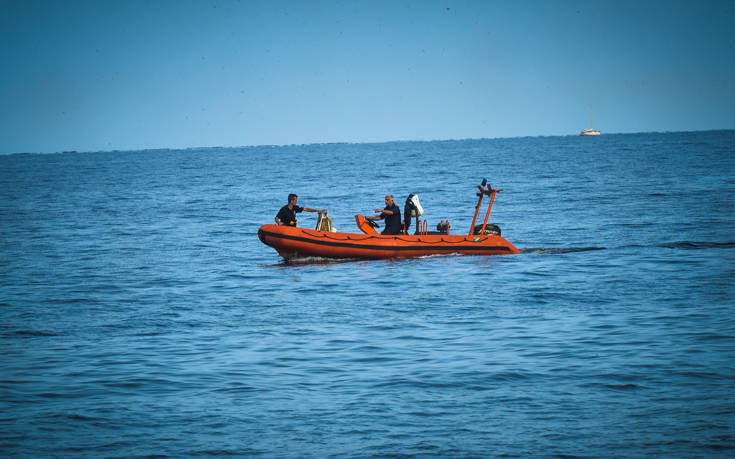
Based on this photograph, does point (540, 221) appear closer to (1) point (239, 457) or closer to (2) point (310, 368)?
(2) point (310, 368)

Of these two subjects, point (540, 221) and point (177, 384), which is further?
point (540, 221)

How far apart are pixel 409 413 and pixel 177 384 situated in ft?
8.89

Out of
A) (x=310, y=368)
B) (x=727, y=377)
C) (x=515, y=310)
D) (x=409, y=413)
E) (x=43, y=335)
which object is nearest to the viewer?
(x=409, y=413)

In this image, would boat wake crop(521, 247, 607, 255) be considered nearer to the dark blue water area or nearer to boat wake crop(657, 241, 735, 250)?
the dark blue water area

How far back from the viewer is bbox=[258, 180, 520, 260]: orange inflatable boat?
19.2 meters

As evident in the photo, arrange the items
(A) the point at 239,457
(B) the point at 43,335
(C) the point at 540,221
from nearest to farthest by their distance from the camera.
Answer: (A) the point at 239,457 → (B) the point at 43,335 → (C) the point at 540,221

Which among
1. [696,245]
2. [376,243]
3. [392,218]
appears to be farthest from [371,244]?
[696,245]

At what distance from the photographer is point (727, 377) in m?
8.45

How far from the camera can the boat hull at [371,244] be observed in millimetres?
19188

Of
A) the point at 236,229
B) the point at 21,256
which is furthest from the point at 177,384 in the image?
the point at 236,229

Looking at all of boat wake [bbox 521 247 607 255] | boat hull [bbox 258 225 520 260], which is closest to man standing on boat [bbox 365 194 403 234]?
boat hull [bbox 258 225 520 260]

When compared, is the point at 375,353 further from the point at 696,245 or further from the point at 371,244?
the point at 696,245

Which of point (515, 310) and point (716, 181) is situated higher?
point (716, 181)

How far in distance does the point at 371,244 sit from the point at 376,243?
12 cm
